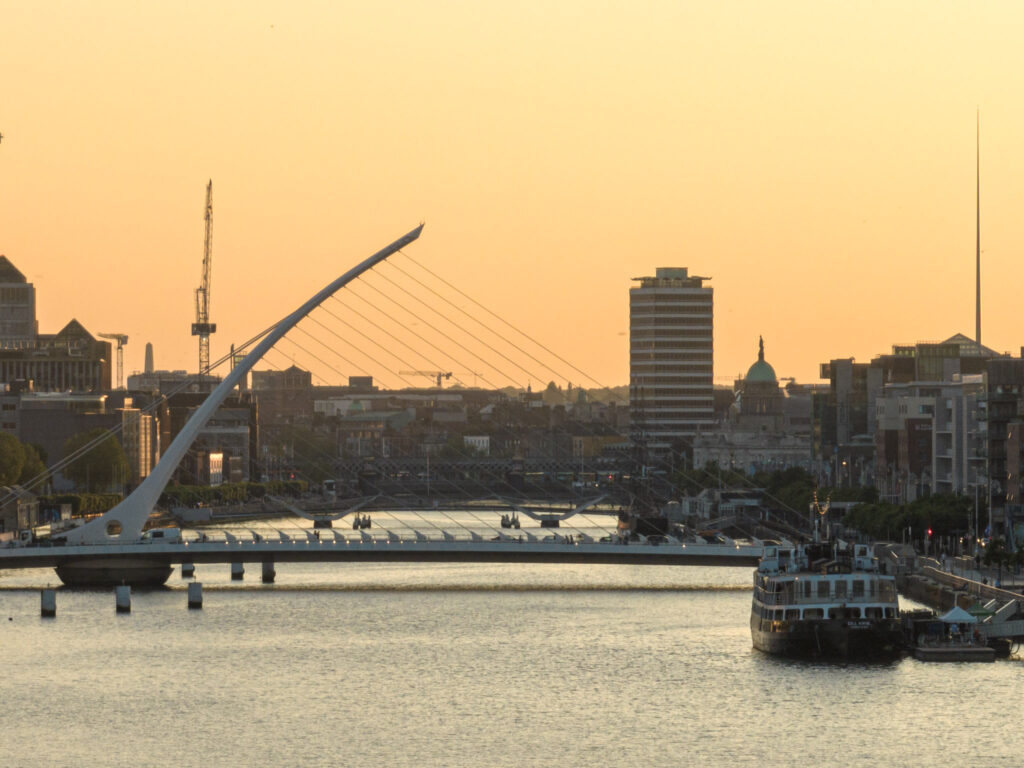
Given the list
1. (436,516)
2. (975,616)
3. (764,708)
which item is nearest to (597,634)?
(975,616)

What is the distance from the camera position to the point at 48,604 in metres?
81.5

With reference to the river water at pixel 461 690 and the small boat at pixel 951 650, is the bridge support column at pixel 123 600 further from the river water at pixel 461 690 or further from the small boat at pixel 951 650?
the small boat at pixel 951 650

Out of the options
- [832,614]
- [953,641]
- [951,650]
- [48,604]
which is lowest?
[951,650]

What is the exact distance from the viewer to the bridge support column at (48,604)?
81.2m

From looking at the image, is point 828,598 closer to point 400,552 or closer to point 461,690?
point 461,690

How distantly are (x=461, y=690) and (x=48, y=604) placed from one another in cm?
2220

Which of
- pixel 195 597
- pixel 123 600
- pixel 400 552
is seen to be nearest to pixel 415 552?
pixel 400 552

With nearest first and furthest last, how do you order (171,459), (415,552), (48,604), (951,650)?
1. (951,650)
2. (48,604)
3. (415,552)
4. (171,459)

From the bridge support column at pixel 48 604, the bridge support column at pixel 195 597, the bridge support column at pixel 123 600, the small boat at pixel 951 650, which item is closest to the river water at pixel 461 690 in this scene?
the bridge support column at pixel 48 604

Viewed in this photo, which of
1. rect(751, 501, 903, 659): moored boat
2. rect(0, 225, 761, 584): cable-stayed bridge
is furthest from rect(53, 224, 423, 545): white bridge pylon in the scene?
rect(751, 501, 903, 659): moored boat

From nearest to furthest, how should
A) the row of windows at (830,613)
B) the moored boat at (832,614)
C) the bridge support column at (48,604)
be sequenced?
the moored boat at (832,614) < the row of windows at (830,613) < the bridge support column at (48,604)

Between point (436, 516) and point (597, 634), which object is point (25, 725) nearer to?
point (597, 634)

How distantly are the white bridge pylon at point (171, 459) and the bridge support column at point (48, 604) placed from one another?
9694mm

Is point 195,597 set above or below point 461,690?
above
